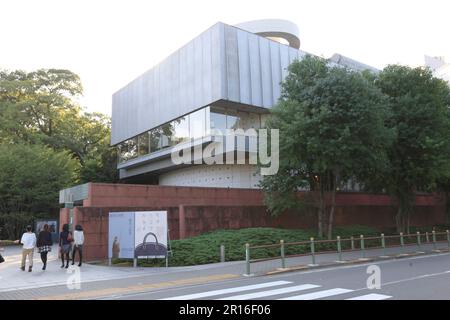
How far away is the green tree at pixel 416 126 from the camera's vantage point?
24094 millimetres

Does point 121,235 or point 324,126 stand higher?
point 324,126

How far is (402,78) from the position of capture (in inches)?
989

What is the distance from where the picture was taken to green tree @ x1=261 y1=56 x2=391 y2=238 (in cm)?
2003

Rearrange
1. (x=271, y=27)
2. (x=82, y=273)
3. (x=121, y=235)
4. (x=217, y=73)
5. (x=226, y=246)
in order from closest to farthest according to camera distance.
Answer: (x=82, y=273) < (x=121, y=235) < (x=226, y=246) < (x=217, y=73) < (x=271, y=27)

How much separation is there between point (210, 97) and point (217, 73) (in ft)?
5.34

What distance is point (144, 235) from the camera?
1714cm

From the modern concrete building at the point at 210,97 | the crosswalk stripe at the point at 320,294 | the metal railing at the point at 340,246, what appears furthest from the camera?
the modern concrete building at the point at 210,97

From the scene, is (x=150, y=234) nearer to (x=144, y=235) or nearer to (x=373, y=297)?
(x=144, y=235)

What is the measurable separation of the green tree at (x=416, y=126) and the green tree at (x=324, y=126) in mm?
3263

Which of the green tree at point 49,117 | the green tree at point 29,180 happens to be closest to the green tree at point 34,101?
the green tree at point 49,117

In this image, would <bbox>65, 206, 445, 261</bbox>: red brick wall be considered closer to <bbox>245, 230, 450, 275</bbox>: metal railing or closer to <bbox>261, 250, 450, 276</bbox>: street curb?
<bbox>245, 230, 450, 275</bbox>: metal railing

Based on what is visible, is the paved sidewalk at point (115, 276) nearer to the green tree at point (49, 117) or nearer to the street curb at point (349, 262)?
the street curb at point (349, 262)

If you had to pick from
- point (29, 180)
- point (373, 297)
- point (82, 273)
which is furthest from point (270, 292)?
point (29, 180)
